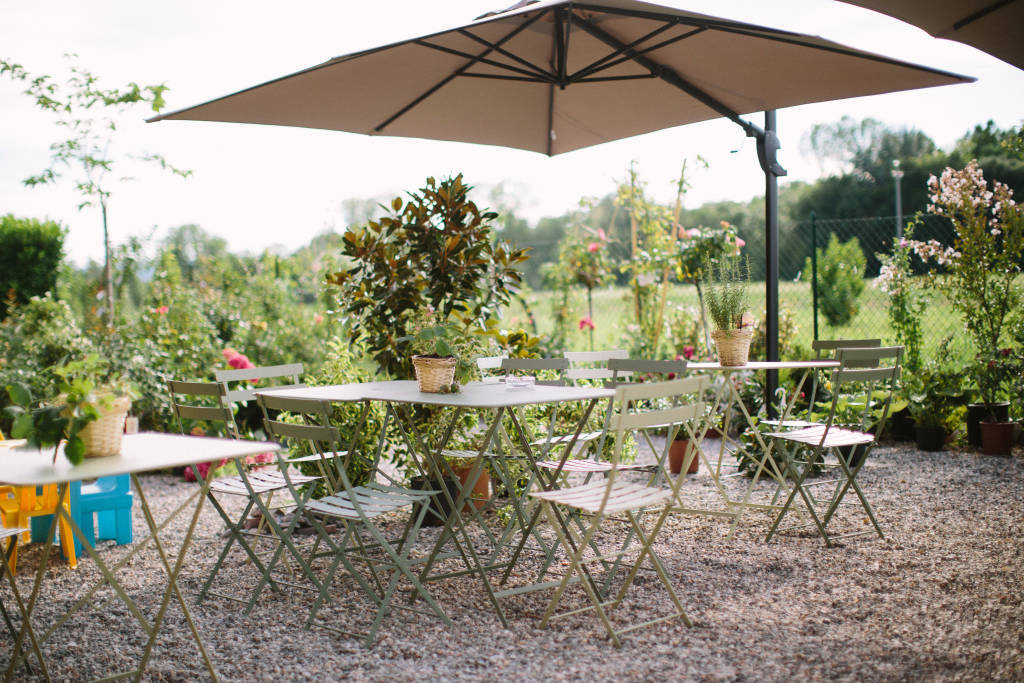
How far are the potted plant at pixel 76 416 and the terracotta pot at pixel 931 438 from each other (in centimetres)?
588

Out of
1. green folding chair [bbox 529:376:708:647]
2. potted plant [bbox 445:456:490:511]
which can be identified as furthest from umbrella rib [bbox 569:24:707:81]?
potted plant [bbox 445:456:490:511]

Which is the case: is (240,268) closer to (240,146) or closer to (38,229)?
(38,229)

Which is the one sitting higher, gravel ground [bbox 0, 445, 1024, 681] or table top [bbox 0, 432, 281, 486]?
table top [bbox 0, 432, 281, 486]

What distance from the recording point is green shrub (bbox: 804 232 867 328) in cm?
1071

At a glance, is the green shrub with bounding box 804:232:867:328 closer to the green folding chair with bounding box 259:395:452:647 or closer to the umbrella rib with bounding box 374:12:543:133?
the umbrella rib with bounding box 374:12:543:133

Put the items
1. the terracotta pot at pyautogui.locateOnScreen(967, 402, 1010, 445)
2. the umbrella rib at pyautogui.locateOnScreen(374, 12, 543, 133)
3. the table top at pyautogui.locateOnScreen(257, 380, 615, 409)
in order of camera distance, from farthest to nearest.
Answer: the terracotta pot at pyautogui.locateOnScreen(967, 402, 1010, 445) → the umbrella rib at pyautogui.locateOnScreen(374, 12, 543, 133) → the table top at pyautogui.locateOnScreen(257, 380, 615, 409)

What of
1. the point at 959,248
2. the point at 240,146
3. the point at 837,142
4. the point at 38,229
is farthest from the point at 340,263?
the point at 837,142

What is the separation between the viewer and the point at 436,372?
11.9 feet

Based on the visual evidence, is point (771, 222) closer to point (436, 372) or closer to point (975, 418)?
point (975, 418)

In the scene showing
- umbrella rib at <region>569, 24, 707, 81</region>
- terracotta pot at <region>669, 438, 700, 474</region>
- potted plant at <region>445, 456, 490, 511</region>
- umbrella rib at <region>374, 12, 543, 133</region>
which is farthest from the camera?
terracotta pot at <region>669, 438, 700, 474</region>

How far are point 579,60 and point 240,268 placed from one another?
7422 millimetres

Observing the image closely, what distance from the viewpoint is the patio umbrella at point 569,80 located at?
12.7 feet

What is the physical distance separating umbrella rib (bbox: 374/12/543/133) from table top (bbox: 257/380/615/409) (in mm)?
1730

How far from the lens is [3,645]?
316cm
